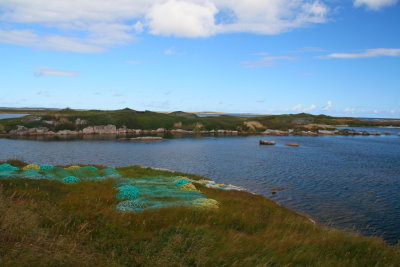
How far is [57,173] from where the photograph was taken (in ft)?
78.0

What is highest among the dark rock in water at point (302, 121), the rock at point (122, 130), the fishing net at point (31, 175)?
the dark rock in water at point (302, 121)

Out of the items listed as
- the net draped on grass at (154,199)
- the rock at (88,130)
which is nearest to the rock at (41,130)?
the rock at (88,130)

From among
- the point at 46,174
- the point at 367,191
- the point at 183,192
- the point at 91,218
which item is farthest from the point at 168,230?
the point at 367,191

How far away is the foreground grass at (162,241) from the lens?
306 inches

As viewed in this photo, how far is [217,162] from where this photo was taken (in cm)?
5175

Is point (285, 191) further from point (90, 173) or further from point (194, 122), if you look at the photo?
point (194, 122)

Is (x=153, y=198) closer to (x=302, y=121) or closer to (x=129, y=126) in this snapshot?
(x=129, y=126)

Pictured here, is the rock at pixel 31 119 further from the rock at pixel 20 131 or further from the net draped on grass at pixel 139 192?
the net draped on grass at pixel 139 192

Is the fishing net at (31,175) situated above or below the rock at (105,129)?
below

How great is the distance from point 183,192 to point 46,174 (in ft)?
38.3

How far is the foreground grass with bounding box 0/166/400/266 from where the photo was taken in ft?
25.5

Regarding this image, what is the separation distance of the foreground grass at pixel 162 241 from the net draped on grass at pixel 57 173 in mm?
6458

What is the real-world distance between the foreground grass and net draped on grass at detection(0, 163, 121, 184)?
21.2ft

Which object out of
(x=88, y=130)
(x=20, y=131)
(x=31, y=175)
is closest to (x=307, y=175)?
(x=31, y=175)
